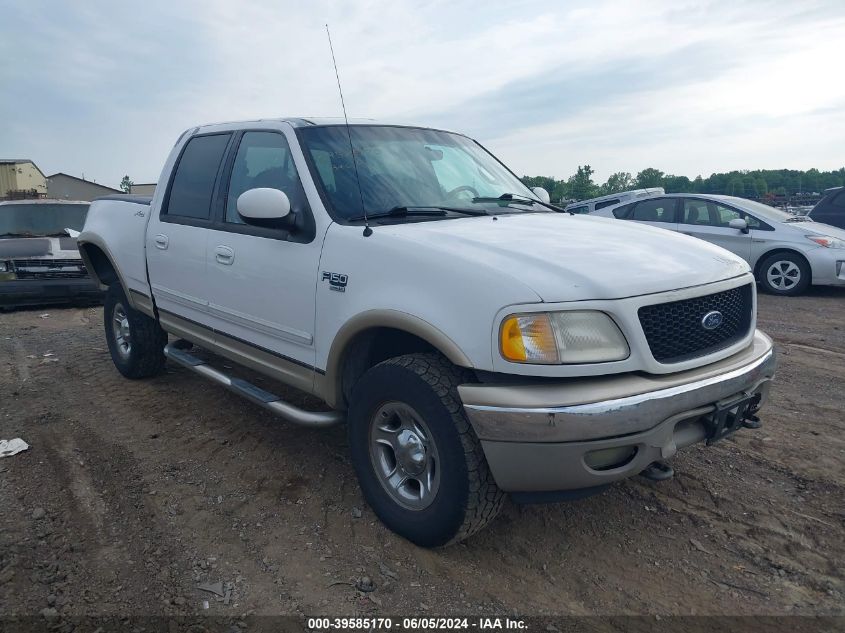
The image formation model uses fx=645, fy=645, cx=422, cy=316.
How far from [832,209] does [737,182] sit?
31.6 feet

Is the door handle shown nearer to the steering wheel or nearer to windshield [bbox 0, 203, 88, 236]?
the steering wheel

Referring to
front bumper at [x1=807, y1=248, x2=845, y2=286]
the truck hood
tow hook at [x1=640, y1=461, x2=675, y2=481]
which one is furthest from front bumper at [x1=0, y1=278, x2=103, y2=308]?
front bumper at [x1=807, y1=248, x2=845, y2=286]

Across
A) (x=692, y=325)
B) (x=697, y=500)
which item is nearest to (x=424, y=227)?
(x=692, y=325)

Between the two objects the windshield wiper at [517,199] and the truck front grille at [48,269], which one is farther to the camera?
the truck front grille at [48,269]

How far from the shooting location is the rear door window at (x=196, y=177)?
14.1ft

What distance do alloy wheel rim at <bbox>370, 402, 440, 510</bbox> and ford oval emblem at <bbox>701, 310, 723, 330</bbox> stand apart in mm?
1299

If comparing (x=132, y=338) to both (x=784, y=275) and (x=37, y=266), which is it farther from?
(x=784, y=275)

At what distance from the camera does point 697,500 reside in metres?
3.41

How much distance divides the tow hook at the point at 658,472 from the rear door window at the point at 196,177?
3069 millimetres

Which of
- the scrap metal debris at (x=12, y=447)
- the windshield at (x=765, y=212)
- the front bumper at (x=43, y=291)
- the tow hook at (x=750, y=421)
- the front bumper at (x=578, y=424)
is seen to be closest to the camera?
the front bumper at (x=578, y=424)

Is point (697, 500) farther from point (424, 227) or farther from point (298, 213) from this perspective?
point (298, 213)

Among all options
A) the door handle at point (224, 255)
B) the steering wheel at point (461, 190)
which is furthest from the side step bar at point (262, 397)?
the steering wheel at point (461, 190)

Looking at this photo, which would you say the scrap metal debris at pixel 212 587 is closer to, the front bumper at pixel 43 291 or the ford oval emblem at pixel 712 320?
the ford oval emblem at pixel 712 320

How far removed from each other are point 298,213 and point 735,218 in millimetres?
8646
